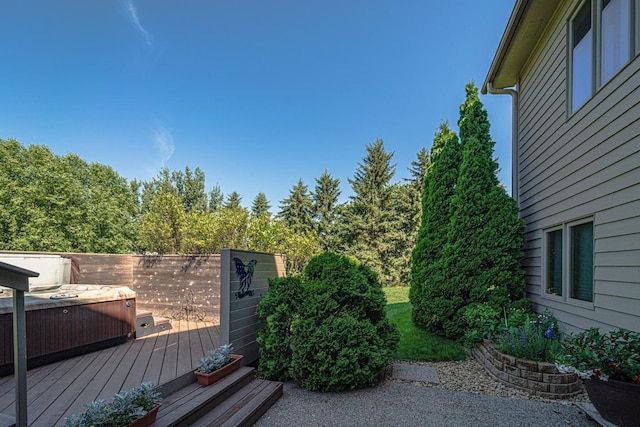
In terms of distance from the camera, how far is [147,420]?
2049mm

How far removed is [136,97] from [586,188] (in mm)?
11682

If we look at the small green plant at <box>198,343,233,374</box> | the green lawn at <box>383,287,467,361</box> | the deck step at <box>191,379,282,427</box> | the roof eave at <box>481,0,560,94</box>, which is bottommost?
the green lawn at <box>383,287,467,361</box>

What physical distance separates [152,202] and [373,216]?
11.1m

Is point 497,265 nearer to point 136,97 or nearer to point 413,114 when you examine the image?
point 413,114

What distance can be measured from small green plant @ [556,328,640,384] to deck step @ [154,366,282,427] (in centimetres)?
271

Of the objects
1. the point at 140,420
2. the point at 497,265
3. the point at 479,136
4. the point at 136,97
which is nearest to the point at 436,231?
the point at 497,265

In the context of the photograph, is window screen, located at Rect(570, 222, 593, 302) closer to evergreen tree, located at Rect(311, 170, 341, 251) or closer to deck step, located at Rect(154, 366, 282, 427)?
deck step, located at Rect(154, 366, 282, 427)

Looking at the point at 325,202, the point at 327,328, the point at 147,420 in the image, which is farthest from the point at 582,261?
the point at 325,202

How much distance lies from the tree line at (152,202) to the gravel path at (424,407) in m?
6.21

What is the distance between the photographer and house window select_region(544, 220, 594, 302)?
11.7 ft

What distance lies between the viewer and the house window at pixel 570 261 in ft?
11.7

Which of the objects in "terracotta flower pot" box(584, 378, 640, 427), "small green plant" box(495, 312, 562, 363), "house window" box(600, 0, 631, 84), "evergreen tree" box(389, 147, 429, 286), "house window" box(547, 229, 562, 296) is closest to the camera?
"terracotta flower pot" box(584, 378, 640, 427)

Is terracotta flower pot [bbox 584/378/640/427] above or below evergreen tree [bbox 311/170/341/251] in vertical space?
below

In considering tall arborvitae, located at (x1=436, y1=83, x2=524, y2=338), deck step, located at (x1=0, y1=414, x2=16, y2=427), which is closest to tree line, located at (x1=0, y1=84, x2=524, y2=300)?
tall arborvitae, located at (x1=436, y1=83, x2=524, y2=338)
